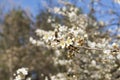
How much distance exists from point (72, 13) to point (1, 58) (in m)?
9.61

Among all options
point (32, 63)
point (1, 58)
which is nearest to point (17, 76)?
point (32, 63)

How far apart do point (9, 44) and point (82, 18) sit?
33.1ft

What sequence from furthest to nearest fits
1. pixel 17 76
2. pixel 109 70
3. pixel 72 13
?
pixel 72 13, pixel 109 70, pixel 17 76

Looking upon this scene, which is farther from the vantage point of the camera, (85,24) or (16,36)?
(16,36)

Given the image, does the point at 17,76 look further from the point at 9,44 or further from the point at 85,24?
the point at 9,44

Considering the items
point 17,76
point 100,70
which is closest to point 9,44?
point 100,70

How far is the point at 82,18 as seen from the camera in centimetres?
638

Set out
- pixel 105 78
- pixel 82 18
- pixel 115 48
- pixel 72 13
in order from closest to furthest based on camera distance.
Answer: pixel 115 48, pixel 105 78, pixel 72 13, pixel 82 18

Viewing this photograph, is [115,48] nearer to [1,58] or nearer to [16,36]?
[1,58]

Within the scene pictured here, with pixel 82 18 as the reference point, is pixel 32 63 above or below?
above

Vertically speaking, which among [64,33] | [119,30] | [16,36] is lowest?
[64,33]

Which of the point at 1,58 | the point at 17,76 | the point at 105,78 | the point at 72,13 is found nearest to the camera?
the point at 17,76

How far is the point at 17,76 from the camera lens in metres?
3.16

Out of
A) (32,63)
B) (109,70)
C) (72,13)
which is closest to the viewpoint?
(109,70)
